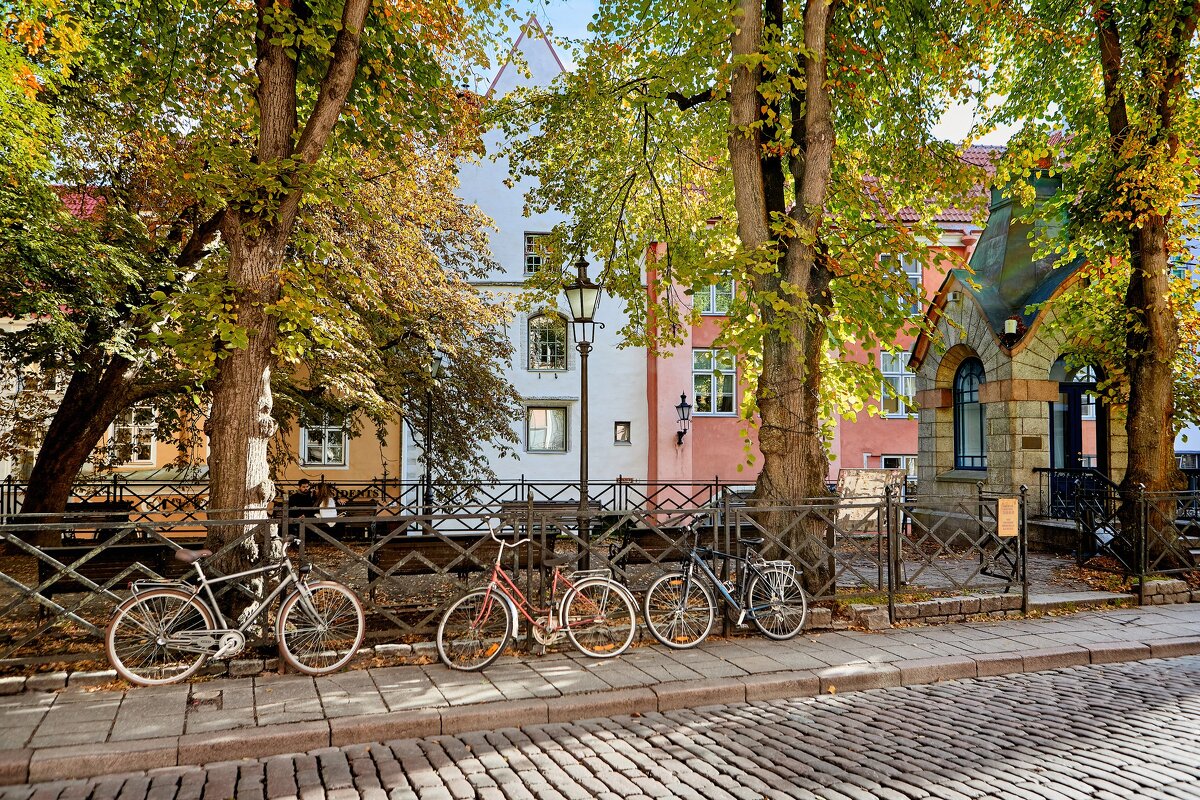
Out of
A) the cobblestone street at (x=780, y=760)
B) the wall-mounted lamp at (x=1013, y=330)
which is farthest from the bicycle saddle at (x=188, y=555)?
the wall-mounted lamp at (x=1013, y=330)

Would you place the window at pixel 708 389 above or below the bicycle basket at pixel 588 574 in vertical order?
above

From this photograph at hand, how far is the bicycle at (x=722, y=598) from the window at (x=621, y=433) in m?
17.4

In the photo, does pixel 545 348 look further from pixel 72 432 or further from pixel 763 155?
pixel 763 155

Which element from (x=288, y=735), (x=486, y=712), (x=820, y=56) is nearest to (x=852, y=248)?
(x=820, y=56)

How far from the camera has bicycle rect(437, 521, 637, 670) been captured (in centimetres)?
724

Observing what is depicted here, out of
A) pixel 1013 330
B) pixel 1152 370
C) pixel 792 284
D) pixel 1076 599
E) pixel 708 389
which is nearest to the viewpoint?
pixel 792 284

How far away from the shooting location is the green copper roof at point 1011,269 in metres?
15.3

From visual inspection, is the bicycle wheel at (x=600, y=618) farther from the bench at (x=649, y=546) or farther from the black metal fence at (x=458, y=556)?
the bench at (x=649, y=546)

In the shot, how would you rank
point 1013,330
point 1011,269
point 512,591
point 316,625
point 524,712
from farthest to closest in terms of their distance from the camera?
point 1011,269 → point 1013,330 → point 512,591 → point 316,625 → point 524,712

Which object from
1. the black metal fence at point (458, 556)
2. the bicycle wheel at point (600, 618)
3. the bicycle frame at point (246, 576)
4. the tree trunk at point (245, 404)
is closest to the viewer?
the bicycle frame at point (246, 576)

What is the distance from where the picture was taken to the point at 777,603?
8.47m

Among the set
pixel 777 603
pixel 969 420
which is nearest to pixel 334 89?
pixel 777 603

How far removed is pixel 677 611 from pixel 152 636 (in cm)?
452

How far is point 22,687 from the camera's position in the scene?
251 inches
